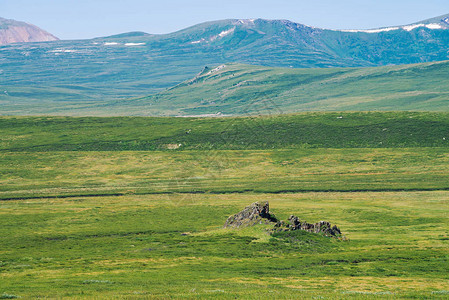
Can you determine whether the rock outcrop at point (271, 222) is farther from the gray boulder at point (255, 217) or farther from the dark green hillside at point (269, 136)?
the dark green hillside at point (269, 136)

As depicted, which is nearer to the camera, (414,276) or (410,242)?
(414,276)

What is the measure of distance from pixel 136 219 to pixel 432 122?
13683 cm

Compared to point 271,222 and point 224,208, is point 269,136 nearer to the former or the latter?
point 224,208

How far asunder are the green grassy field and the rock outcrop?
1.89 meters

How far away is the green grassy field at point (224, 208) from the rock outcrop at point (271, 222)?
1891 millimetres

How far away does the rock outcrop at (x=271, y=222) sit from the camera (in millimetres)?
63344

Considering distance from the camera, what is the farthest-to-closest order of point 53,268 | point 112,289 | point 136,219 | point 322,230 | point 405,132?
point 405,132, point 136,219, point 322,230, point 53,268, point 112,289

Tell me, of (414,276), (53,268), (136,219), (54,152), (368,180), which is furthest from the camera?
(54,152)

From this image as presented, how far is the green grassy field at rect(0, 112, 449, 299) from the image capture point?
43.6 m

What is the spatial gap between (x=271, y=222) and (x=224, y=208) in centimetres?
2627

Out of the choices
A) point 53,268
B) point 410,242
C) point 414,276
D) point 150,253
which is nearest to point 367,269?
point 414,276

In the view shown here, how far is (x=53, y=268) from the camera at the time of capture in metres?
50.2

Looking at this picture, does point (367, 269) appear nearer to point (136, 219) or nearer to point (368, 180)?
point (136, 219)

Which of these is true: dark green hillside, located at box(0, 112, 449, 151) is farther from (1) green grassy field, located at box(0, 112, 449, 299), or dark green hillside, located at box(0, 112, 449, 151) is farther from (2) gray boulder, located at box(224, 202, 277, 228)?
(2) gray boulder, located at box(224, 202, 277, 228)
